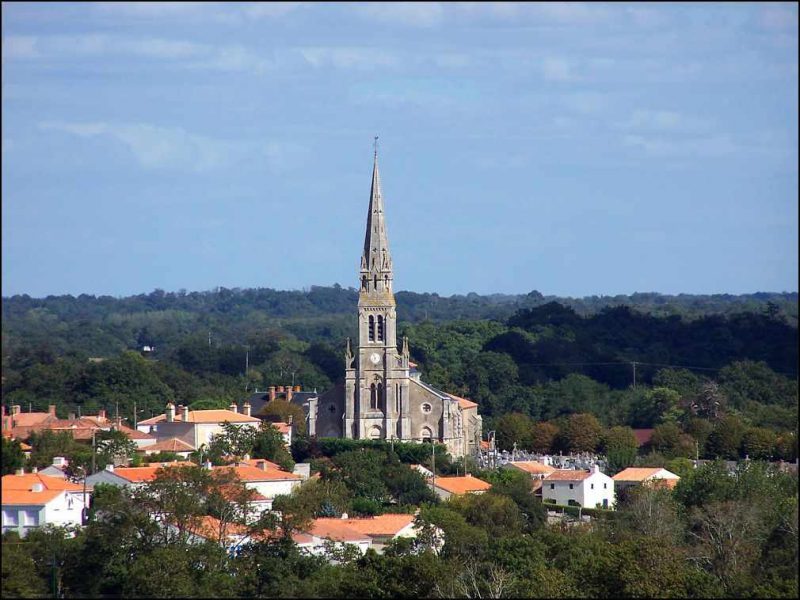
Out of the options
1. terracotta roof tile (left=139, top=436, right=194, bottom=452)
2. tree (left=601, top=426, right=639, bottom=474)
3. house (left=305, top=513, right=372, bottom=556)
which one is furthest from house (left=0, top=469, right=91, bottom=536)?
tree (left=601, top=426, right=639, bottom=474)

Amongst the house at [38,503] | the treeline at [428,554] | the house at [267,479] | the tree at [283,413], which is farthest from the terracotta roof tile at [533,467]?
the house at [38,503]

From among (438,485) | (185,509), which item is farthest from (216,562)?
(438,485)

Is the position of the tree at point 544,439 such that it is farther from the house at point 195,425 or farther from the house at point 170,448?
the house at point 170,448

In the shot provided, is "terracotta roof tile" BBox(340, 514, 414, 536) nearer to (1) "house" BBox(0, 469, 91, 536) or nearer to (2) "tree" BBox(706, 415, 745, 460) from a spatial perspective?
(1) "house" BBox(0, 469, 91, 536)

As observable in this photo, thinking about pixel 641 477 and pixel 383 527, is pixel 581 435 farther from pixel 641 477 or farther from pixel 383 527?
pixel 383 527

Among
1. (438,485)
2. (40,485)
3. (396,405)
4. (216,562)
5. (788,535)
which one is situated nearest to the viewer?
(216,562)

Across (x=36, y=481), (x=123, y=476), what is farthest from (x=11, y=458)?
(x=123, y=476)

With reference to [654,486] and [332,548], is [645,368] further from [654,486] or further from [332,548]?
[332,548]
